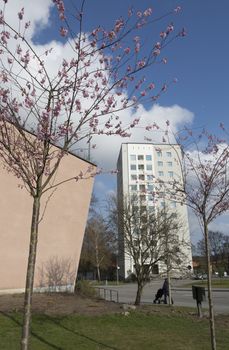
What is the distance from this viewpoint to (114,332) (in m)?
11.9

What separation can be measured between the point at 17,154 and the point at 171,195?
5.40 metres

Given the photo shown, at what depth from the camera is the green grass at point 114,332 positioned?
10.3m

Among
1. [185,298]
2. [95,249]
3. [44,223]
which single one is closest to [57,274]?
[44,223]

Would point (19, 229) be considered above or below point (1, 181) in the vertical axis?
below

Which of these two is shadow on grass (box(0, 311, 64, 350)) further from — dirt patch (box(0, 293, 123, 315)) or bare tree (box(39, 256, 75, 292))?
bare tree (box(39, 256, 75, 292))

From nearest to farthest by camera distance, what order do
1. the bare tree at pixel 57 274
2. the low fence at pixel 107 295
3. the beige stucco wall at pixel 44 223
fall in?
the beige stucco wall at pixel 44 223
the bare tree at pixel 57 274
the low fence at pixel 107 295

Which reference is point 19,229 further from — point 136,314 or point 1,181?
point 136,314

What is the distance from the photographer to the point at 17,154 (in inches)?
242

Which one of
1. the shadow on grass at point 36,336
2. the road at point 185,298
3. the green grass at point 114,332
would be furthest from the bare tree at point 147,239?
the shadow on grass at point 36,336

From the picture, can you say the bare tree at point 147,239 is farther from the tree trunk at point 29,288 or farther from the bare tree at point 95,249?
the bare tree at point 95,249

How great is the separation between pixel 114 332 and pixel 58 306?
3.84m

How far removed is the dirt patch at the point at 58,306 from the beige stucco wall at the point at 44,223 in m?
1.50

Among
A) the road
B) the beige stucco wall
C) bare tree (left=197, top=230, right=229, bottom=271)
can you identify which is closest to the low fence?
the road

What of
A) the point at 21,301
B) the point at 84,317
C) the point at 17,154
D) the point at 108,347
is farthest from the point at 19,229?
the point at 17,154
